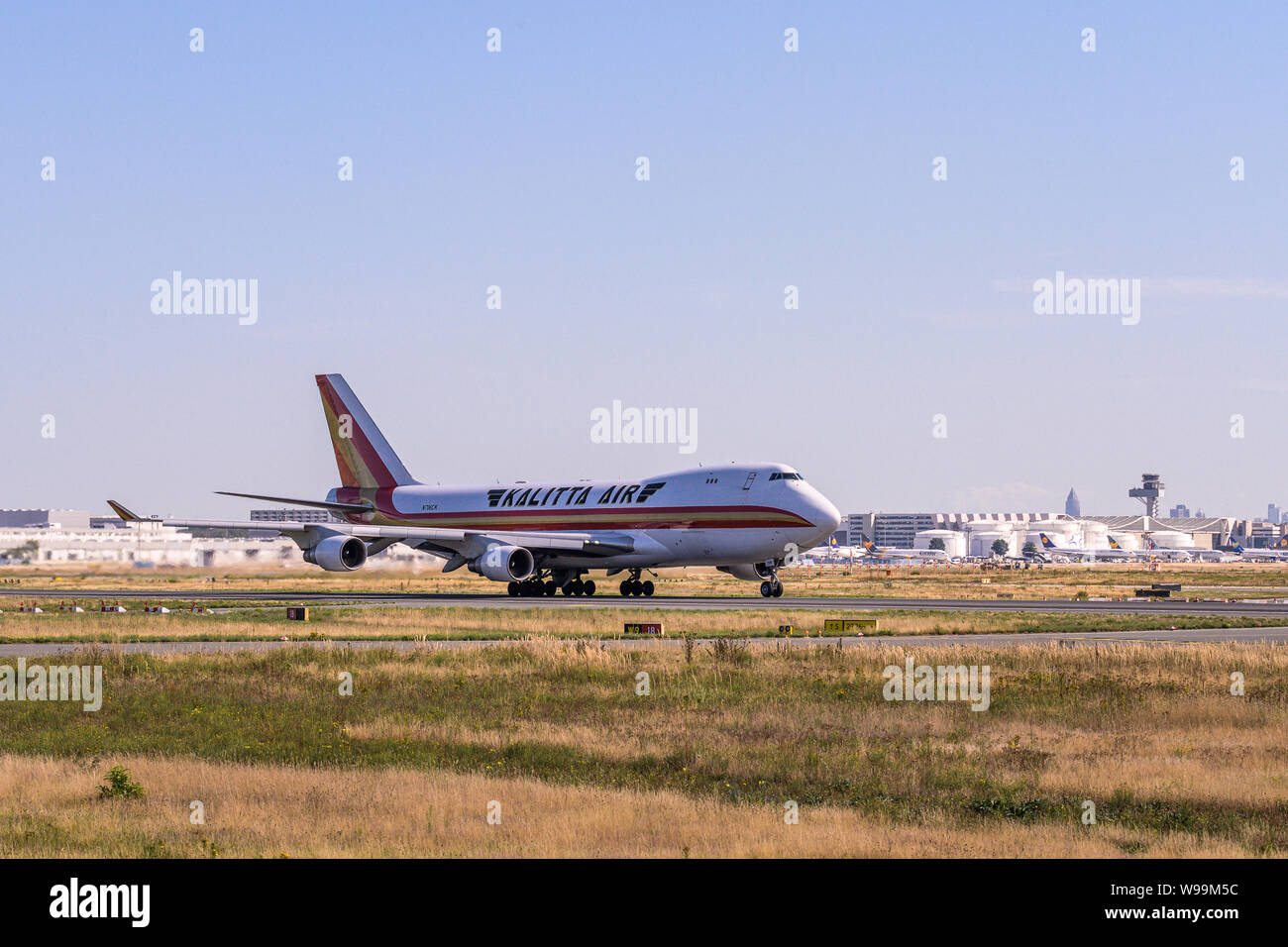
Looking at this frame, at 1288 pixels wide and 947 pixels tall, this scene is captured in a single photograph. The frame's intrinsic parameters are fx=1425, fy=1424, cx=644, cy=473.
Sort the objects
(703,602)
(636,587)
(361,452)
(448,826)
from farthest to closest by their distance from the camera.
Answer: (361,452) → (636,587) → (703,602) → (448,826)

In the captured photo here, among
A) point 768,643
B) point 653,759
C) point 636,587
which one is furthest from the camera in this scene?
point 636,587

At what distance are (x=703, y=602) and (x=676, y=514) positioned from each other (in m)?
6.07

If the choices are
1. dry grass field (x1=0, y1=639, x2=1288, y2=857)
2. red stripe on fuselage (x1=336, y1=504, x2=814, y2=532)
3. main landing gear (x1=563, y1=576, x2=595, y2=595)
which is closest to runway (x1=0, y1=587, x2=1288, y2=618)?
main landing gear (x1=563, y1=576, x2=595, y2=595)

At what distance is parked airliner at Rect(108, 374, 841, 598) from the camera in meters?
59.8

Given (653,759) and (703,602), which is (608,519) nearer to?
(703,602)

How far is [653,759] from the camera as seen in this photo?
62.1 feet

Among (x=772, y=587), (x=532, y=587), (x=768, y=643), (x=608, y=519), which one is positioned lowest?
(x=532, y=587)

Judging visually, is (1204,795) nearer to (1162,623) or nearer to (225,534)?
(1162,623)

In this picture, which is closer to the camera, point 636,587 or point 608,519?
point 608,519

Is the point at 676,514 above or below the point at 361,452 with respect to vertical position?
below

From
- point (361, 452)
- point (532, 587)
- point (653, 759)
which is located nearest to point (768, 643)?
point (653, 759)

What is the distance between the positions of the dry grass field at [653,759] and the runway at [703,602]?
2287 centimetres

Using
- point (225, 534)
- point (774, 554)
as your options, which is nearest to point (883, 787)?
point (774, 554)
